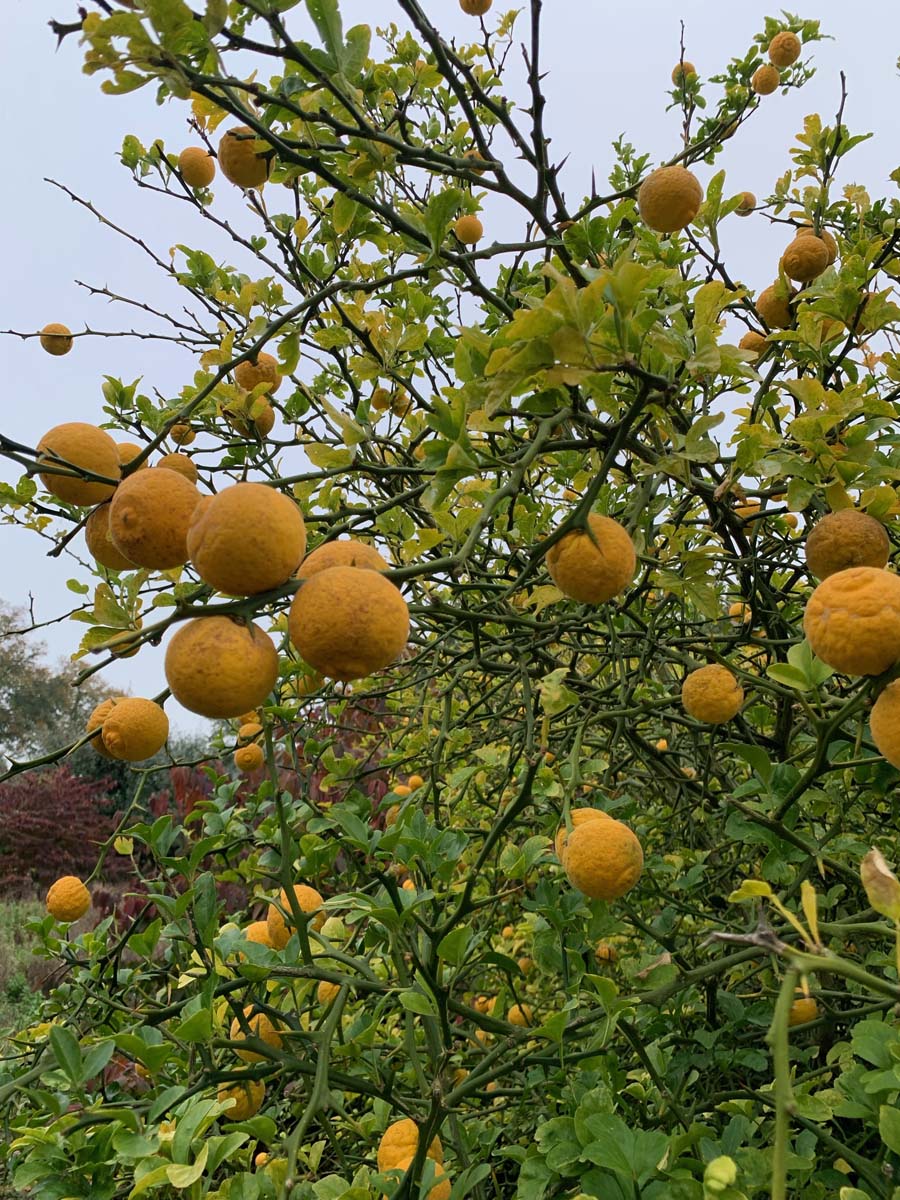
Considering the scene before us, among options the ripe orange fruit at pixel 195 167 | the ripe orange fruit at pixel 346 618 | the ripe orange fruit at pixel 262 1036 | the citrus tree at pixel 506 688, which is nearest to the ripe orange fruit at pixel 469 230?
the citrus tree at pixel 506 688

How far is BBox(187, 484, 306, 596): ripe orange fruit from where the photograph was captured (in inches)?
24.1

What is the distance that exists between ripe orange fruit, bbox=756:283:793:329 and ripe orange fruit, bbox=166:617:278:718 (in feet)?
3.94

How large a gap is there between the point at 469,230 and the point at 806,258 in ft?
2.65

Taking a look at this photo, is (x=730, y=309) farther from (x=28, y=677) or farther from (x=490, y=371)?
(x=28, y=677)

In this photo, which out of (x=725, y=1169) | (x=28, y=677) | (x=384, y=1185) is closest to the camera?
(x=725, y=1169)

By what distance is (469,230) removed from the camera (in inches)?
75.1

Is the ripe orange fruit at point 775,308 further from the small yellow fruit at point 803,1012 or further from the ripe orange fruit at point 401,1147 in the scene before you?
the ripe orange fruit at point 401,1147

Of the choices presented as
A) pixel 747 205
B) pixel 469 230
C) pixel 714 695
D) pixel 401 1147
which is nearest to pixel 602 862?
pixel 714 695

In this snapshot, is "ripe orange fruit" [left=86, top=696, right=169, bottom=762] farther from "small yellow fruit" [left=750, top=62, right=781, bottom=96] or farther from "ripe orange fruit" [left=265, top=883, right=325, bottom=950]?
"small yellow fruit" [left=750, top=62, right=781, bottom=96]

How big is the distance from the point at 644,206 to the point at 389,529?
674 mm

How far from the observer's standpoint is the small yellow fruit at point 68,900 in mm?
1464

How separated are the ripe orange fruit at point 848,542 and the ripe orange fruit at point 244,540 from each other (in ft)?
1.99

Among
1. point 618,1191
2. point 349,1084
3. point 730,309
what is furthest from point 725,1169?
point 730,309

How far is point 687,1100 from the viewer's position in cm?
131
